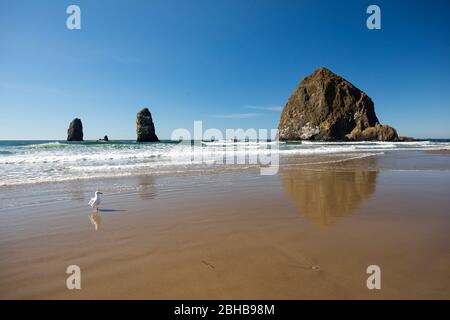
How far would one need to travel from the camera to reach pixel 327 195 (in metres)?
6.04

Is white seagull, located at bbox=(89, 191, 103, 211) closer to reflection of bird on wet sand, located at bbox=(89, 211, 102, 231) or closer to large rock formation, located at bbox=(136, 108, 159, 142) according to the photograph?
reflection of bird on wet sand, located at bbox=(89, 211, 102, 231)

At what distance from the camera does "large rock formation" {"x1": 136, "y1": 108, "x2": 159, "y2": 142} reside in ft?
210

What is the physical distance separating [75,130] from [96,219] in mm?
77903

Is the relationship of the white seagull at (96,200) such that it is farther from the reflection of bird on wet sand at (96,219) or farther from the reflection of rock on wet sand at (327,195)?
the reflection of rock on wet sand at (327,195)

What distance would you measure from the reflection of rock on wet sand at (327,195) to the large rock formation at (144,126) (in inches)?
2367

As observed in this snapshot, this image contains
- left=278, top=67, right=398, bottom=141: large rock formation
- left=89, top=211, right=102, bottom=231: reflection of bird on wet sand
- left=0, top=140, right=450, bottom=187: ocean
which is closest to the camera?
left=89, top=211, right=102, bottom=231: reflection of bird on wet sand

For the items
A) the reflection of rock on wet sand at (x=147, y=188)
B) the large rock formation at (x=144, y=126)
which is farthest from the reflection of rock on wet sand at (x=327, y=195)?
the large rock formation at (x=144, y=126)

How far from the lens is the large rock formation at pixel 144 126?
64.0 metres

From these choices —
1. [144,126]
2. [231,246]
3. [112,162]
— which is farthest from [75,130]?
[231,246]

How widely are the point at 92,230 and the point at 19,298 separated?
1648 mm

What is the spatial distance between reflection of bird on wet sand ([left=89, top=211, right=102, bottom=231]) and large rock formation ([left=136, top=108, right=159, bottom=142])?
62217 millimetres

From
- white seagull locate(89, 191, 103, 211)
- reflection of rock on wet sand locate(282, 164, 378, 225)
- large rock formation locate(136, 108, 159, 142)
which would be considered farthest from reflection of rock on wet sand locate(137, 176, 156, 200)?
large rock formation locate(136, 108, 159, 142)

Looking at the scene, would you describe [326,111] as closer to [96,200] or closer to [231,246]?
[96,200]
